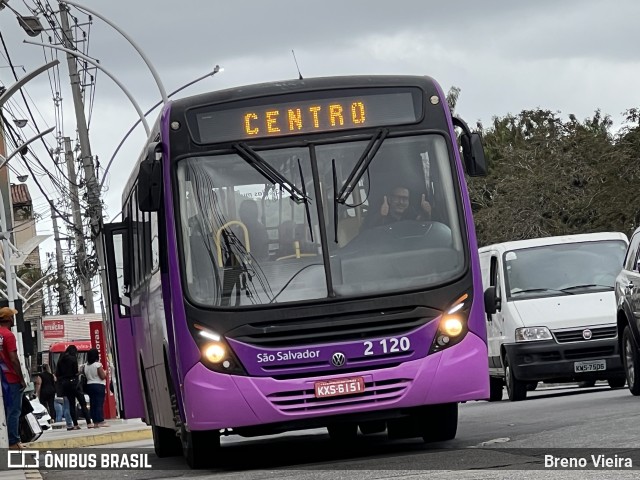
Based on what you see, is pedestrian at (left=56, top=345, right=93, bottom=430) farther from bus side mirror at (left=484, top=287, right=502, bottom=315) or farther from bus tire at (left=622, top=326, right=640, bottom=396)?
bus side mirror at (left=484, top=287, right=502, bottom=315)

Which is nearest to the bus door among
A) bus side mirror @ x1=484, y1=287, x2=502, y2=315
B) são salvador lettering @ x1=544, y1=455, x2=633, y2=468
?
bus side mirror @ x1=484, y1=287, x2=502, y2=315

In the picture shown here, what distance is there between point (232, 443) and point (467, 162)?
7003 millimetres

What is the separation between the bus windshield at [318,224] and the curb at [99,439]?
14130mm

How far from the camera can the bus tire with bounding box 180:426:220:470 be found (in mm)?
13352

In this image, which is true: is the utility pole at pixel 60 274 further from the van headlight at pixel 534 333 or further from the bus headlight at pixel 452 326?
the bus headlight at pixel 452 326

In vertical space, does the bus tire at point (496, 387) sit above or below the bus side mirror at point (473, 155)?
below

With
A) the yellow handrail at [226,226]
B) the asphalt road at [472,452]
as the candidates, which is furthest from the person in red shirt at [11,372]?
the yellow handrail at [226,226]

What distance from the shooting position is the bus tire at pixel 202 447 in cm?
1335

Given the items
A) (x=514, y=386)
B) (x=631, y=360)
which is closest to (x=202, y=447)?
(x=631, y=360)

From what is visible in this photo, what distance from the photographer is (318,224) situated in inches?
498

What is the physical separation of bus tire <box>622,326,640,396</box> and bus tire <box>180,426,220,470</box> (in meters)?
5.86

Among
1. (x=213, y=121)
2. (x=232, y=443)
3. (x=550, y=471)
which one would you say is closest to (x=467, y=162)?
(x=213, y=121)

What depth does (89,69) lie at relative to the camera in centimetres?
3956

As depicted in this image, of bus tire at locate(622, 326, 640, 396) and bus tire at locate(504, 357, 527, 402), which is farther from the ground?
bus tire at locate(622, 326, 640, 396)
